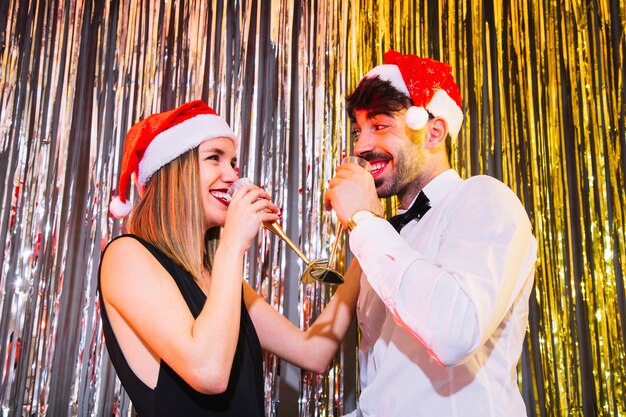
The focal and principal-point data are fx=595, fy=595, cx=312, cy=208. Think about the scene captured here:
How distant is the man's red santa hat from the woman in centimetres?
48

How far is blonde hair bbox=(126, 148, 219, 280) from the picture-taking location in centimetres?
147

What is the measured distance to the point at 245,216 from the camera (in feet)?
4.38

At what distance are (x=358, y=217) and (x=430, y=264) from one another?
0.19 metres

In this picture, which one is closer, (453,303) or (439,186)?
(453,303)

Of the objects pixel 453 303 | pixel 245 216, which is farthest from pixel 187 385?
pixel 453 303

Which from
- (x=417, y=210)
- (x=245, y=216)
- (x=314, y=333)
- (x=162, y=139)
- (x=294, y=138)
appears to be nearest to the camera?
(x=245, y=216)

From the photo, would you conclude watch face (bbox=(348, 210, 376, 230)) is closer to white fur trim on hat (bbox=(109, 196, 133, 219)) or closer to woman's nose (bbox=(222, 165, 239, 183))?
woman's nose (bbox=(222, 165, 239, 183))

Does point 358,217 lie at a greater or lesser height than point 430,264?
greater

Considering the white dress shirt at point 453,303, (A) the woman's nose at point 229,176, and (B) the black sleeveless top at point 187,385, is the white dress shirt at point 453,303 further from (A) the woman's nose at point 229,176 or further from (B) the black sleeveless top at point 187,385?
(A) the woman's nose at point 229,176

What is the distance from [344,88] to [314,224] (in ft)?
1.70

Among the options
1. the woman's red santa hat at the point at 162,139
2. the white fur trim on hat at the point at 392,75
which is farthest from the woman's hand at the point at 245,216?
the white fur trim on hat at the point at 392,75

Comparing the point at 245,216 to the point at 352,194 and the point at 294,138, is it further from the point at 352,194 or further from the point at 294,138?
the point at 294,138

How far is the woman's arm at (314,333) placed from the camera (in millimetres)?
1653

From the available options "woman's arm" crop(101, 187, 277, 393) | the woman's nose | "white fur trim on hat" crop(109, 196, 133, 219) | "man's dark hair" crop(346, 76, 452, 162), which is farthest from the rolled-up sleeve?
"white fur trim on hat" crop(109, 196, 133, 219)
